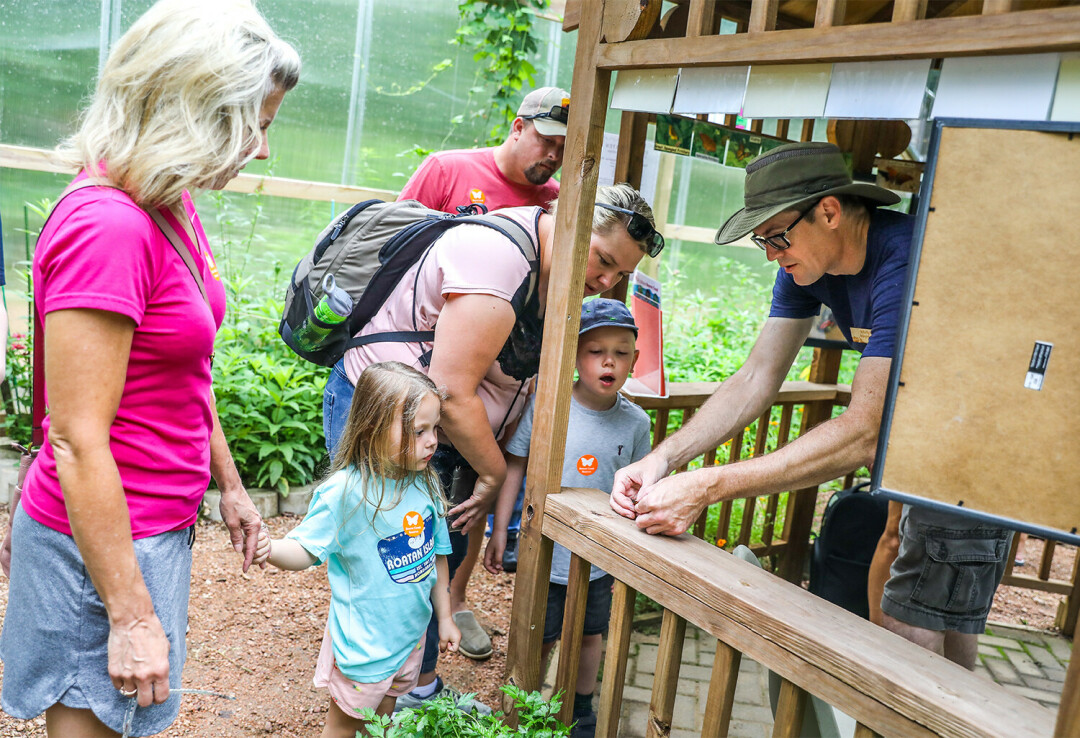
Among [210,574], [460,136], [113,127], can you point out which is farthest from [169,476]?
[460,136]

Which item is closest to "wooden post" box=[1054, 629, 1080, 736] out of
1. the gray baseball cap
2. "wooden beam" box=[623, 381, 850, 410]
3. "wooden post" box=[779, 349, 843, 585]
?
"wooden beam" box=[623, 381, 850, 410]

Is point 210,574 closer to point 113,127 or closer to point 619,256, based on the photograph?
point 619,256

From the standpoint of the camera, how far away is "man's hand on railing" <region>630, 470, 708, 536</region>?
6.17 ft

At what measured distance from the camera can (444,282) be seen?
2031 mm

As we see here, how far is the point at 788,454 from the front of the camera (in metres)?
1.84

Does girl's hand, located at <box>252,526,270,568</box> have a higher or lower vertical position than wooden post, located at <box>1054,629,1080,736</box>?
lower

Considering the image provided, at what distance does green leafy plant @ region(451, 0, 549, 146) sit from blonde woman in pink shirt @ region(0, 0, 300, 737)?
452 centimetres

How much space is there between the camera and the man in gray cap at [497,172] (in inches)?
133

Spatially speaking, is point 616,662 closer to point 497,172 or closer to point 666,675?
point 666,675

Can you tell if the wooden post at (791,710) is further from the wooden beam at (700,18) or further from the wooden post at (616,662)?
the wooden beam at (700,18)

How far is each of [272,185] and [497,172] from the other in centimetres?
263

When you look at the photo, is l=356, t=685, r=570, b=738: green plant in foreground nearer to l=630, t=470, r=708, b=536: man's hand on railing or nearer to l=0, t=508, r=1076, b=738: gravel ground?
l=630, t=470, r=708, b=536: man's hand on railing

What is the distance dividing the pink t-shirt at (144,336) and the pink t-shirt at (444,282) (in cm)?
63

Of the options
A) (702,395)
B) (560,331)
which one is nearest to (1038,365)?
(560,331)
